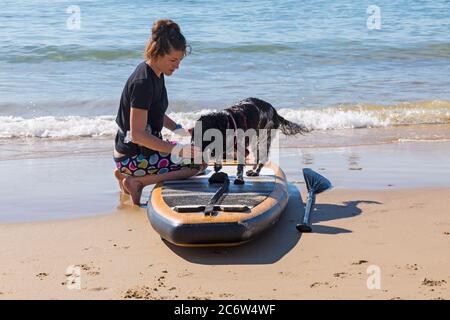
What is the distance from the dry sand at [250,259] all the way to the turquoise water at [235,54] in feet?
18.1

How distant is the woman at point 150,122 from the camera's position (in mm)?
5371

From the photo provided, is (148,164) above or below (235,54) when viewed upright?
above

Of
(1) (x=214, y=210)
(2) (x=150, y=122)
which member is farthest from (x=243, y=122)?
(1) (x=214, y=210)

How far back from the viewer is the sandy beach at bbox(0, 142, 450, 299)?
13.9 feet

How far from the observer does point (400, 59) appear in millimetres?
14703

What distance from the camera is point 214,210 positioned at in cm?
487

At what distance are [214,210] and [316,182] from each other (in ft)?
5.44

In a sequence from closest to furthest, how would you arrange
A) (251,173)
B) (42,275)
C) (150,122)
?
(42,275), (150,122), (251,173)

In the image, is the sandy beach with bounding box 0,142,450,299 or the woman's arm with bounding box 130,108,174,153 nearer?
the sandy beach with bounding box 0,142,450,299

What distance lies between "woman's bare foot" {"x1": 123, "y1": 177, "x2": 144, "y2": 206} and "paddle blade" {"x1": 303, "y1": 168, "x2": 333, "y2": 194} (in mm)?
1291

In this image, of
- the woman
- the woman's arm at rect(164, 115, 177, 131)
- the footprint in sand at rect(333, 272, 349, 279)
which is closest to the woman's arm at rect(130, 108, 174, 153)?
the woman

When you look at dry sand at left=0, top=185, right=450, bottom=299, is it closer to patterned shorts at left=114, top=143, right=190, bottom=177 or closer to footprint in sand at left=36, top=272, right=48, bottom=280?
footprint in sand at left=36, top=272, right=48, bottom=280

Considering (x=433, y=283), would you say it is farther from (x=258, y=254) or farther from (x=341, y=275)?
(x=258, y=254)

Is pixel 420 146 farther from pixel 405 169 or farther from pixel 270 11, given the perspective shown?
pixel 270 11
